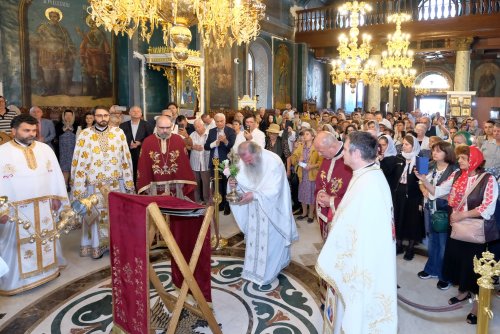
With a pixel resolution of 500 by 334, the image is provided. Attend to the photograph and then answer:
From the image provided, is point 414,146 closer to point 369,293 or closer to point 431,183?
point 431,183

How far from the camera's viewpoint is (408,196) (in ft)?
16.5

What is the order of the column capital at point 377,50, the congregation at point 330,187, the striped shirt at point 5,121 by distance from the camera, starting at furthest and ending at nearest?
the column capital at point 377,50 → the striped shirt at point 5,121 → the congregation at point 330,187

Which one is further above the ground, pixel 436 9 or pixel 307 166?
pixel 436 9

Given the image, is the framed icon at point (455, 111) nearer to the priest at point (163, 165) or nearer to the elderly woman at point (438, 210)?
the elderly woman at point (438, 210)

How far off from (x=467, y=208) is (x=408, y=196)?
1406mm

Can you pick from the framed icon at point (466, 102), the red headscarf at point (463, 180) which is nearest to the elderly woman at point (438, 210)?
the red headscarf at point (463, 180)

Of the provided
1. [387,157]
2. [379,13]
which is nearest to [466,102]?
[379,13]

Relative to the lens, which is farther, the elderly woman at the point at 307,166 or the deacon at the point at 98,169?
the elderly woman at the point at 307,166

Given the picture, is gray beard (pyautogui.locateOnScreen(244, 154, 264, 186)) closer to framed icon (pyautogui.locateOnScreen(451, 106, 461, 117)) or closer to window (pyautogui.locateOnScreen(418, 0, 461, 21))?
framed icon (pyautogui.locateOnScreen(451, 106, 461, 117))

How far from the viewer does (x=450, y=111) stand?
15617 mm

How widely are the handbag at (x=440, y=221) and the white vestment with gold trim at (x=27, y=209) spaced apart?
13.1 feet

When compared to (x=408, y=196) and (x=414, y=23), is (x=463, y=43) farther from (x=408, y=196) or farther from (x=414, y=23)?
(x=408, y=196)

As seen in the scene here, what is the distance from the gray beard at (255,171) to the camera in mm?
4273

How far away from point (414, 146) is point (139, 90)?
820 centimetres
